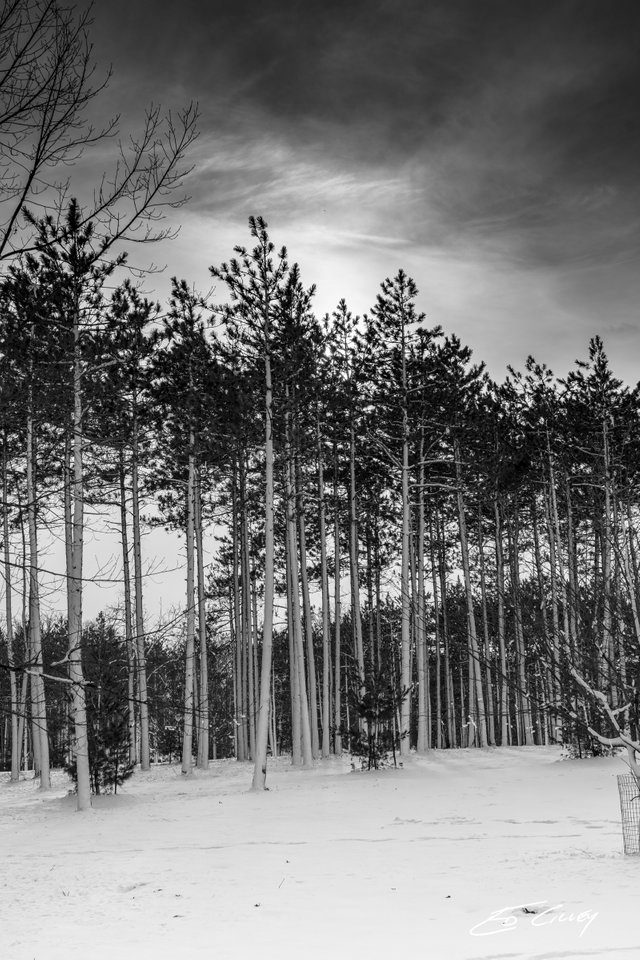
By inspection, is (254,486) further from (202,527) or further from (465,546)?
(465,546)

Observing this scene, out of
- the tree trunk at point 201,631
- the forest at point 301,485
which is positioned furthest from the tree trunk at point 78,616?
the tree trunk at point 201,631

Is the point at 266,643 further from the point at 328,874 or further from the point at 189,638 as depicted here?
the point at 328,874

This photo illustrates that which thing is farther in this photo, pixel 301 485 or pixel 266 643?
pixel 301 485

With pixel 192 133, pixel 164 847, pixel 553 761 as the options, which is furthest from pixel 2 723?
pixel 192 133

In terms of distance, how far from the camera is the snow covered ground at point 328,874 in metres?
5.68

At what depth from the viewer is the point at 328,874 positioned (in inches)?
327

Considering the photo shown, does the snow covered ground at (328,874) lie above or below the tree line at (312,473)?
below

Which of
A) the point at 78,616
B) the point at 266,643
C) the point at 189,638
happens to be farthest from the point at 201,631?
the point at 78,616

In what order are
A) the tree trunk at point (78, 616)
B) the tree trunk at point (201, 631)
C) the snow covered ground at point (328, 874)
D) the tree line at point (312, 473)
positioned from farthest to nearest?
the tree trunk at point (201, 631)
the tree line at point (312, 473)
the tree trunk at point (78, 616)
the snow covered ground at point (328, 874)
